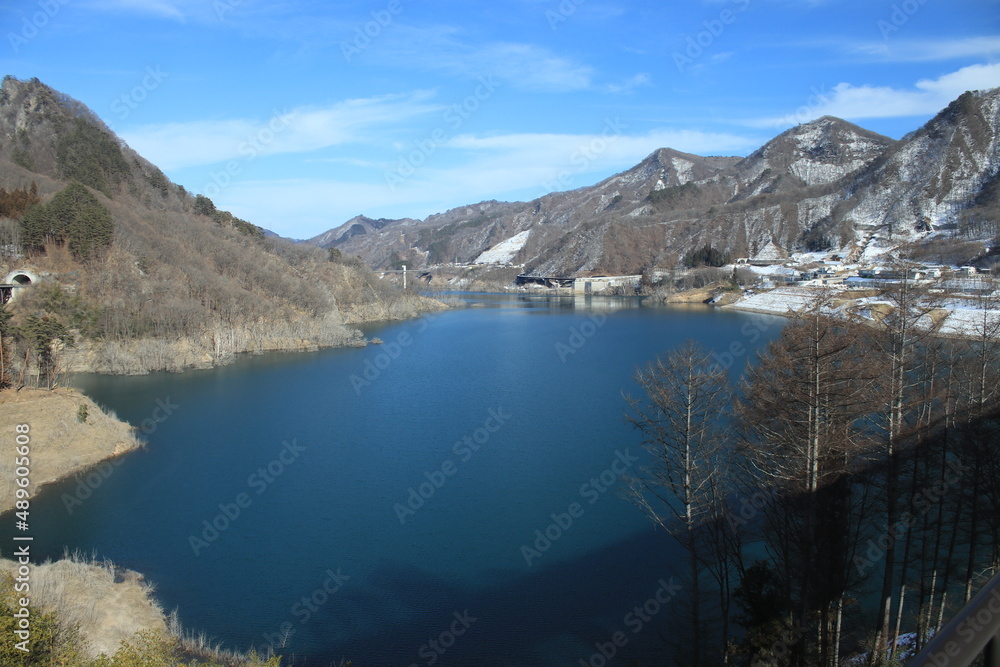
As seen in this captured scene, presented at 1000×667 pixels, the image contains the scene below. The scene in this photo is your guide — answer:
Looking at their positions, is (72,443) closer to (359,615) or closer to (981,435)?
(359,615)

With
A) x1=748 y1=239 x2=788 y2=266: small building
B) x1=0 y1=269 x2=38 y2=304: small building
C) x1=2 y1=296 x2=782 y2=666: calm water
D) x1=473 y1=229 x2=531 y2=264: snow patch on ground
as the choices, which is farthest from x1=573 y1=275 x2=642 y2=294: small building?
x1=0 y1=269 x2=38 y2=304: small building

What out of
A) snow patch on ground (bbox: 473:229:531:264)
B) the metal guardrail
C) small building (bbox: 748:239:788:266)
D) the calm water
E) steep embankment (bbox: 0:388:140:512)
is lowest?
the calm water

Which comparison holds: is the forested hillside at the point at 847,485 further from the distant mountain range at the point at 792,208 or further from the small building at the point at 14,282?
the small building at the point at 14,282

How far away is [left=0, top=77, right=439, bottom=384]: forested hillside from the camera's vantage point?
60.0 ft

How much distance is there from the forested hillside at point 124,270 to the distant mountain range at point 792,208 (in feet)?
65.2

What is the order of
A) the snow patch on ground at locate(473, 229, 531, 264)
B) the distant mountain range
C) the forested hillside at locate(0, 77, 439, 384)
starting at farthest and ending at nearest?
the snow patch on ground at locate(473, 229, 531, 264) < the distant mountain range < the forested hillside at locate(0, 77, 439, 384)

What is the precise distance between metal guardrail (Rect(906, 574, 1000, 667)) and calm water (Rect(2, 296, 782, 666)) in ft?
19.0

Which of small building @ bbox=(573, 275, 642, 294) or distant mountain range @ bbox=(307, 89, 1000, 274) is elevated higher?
distant mountain range @ bbox=(307, 89, 1000, 274)

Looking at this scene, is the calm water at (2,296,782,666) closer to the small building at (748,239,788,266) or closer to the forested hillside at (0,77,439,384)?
the forested hillside at (0,77,439,384)

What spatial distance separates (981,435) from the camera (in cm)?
537

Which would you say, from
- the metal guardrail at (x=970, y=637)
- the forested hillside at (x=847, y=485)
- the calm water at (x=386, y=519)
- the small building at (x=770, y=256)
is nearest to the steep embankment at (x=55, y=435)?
the calm water at (x=386, y=519)

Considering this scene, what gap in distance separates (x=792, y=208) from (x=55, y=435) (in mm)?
61237

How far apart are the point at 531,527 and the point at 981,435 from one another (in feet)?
16.8

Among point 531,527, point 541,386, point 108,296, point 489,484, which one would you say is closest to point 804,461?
point 531,527
